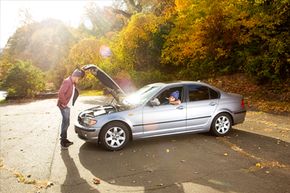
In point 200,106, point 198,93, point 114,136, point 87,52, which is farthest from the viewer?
point 87,52

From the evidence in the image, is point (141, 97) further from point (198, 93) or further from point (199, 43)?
point (199, 43)

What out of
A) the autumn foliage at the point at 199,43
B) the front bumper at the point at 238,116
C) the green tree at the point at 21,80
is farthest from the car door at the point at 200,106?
the green tree at the point at 21,80

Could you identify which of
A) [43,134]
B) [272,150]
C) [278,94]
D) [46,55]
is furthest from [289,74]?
[46,55]

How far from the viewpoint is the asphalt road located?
5723 millimetres

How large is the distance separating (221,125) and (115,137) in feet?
9.66

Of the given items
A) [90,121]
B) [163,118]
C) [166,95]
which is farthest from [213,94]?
[90,121]

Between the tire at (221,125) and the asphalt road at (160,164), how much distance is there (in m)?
0.21

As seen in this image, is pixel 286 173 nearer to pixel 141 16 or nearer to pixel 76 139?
pixel 76 139

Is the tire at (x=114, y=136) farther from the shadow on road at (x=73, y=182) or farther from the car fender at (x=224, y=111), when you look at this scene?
the car fender at (x=224, y=111)

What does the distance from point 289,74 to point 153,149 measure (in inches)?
435

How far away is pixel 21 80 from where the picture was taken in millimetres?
25562

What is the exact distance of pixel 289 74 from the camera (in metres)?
16.3

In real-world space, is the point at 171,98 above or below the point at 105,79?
below

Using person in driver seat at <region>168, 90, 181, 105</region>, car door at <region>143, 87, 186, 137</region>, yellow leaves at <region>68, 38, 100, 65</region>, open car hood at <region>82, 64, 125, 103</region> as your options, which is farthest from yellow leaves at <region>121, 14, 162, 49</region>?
car door at <region>143, 87, 186, 137</region>
